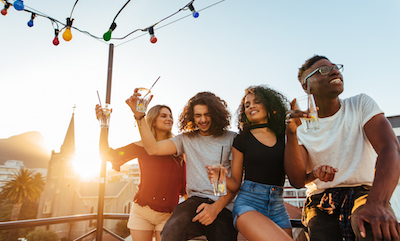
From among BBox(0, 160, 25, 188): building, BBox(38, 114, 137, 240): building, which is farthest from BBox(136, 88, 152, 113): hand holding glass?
BBox(0, 160, 25, 188): building

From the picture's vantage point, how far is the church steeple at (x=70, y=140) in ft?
183

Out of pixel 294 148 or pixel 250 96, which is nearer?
pixel 294 148

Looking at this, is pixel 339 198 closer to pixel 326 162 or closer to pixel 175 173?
pixel 326 162

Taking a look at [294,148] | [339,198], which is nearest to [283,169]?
[294,148]

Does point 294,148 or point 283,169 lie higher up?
point 294,148

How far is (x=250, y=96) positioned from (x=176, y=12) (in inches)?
89.9

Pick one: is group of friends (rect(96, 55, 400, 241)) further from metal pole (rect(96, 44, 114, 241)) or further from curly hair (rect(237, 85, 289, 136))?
metal pole (rect(96, 44, 114, 241))

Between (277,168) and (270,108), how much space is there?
0.66 metres

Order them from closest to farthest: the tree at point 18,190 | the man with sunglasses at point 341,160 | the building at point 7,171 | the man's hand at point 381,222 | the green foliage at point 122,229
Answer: the man's hand at point 381,222, the man with sunglasses at point 341,160, the tree at point 18,190, the green foliage at point 122,229, the building at point 7,171

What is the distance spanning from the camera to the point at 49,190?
181 feet

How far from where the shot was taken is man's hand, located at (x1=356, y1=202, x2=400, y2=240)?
1208 millimetres

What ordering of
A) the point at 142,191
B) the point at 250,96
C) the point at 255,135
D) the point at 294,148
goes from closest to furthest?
the point at 294,148 < the point at 255,135 < the point at 250,96 < the point at 142,191

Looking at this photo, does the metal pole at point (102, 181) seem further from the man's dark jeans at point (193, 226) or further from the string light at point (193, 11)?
the man's dark jeans at point (193, 226)

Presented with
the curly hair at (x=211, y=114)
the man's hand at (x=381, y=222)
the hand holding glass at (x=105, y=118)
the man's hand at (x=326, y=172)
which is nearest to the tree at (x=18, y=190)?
the hand holding glass at (x=105, y=118)
